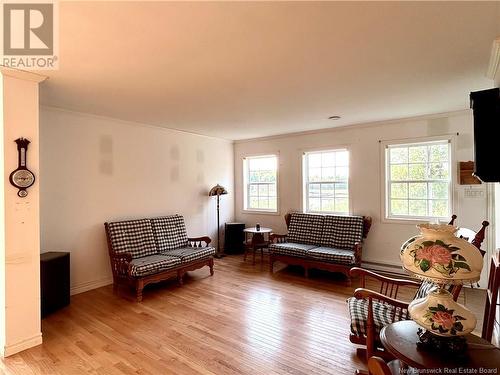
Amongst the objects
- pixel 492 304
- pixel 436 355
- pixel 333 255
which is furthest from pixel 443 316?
pixel 333 255

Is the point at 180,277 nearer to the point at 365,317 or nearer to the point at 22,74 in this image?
the point at 365,317

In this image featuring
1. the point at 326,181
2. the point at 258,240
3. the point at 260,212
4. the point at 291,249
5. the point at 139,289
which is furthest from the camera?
the point at 260,212

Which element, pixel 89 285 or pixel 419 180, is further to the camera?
pixel 419 180

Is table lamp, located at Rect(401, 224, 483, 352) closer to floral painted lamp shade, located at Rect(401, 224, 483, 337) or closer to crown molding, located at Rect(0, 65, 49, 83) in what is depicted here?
floral painted lamp shade, located at Rect(401, 224, 483, 337)

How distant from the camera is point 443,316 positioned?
1358 millimetres

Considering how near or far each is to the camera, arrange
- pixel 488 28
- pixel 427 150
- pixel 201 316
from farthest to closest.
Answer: pixel 427 150
pixel 201 316
pixel 488 28

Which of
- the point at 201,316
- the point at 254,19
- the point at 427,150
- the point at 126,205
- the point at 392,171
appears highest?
the point at 254,19

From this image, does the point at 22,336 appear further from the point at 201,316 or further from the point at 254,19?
the point at 254,19

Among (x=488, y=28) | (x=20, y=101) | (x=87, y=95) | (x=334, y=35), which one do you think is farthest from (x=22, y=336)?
(x=488, y=28)

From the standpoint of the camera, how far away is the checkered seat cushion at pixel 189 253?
160 inches

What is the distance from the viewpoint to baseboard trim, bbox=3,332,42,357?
7.72 feet

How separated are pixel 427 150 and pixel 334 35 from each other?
127 inches

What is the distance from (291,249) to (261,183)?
2.04 m

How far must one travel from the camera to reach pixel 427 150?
4.29 meters
